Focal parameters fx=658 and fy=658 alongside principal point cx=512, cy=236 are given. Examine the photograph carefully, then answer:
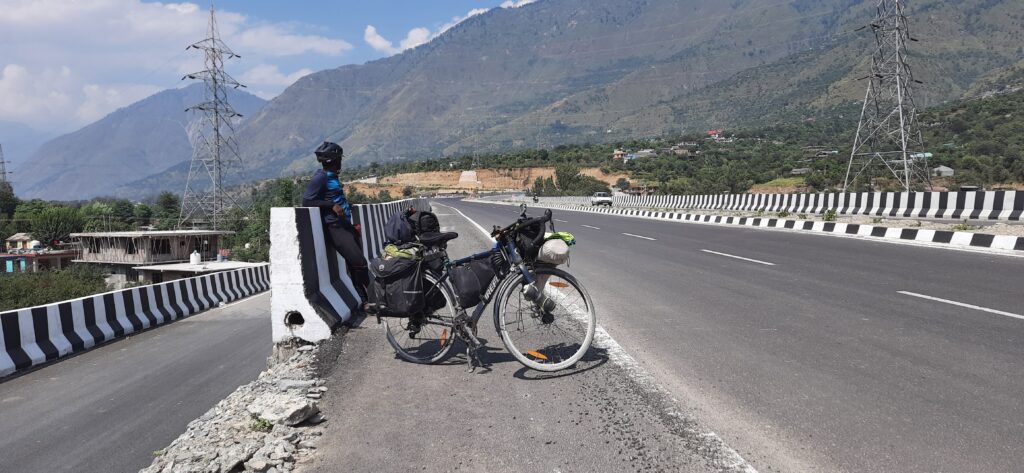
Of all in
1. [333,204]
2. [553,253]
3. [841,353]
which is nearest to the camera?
[553,253]

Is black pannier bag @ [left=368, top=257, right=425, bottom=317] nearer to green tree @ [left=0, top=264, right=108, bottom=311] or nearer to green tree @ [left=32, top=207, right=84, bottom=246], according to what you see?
green tree @ [left=0, top=264, right=108, bottom=311]

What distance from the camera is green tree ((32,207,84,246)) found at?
83375 mm

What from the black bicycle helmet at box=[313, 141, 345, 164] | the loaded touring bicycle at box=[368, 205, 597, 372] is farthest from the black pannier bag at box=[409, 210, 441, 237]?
the black bicycle helmet at box=[313, 141, 345, 164]

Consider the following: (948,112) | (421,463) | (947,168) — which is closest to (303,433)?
(421,463)

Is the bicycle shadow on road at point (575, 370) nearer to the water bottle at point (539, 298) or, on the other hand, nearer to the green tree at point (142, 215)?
the water bottle at point (539, 298)

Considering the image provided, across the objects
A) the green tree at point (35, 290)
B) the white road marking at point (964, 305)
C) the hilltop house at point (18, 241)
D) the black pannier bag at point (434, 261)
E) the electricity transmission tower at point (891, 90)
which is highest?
the electricity transmission tower at point (891, 90)

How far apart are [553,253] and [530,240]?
21 centimetres

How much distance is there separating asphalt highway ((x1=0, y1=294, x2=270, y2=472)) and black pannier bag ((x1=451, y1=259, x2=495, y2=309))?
312 cm

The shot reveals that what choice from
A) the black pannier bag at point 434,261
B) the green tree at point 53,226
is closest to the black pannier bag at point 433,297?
the black pannier bag at point 434,261

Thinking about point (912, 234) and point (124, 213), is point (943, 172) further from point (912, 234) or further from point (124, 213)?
point (124, 213)

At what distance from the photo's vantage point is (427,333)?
5875 millimetres

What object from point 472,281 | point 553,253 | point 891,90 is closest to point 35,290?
point 472,281

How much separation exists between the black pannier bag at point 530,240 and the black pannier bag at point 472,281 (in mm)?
309

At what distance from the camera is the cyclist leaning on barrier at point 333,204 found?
707 centimetres
